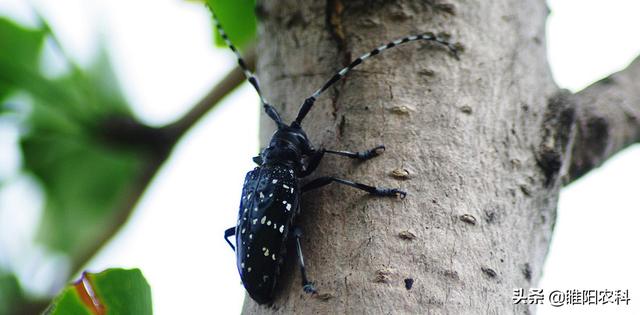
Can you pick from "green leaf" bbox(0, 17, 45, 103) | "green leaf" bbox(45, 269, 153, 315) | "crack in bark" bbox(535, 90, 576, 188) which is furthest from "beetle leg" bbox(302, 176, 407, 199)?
"green leaf" bbox(0, 17, 45, 103)

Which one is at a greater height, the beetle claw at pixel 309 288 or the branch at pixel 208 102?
the beetle claw at pixel 309 288

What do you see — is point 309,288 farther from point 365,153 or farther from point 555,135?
point 555,135

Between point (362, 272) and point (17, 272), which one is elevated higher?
point (362, 272)

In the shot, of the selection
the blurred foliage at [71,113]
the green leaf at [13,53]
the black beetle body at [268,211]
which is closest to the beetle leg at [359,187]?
the black beetle body at [268,211]

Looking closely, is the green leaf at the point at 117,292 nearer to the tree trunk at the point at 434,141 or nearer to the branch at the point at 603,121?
the tree trunk at the point at 434,141

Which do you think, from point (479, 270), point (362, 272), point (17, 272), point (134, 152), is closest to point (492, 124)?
point (479, 270)

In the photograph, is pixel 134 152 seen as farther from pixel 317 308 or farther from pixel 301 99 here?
pixel 317 308

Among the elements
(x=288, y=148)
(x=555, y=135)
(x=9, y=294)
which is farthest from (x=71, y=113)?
(x=555, y=135)
